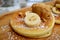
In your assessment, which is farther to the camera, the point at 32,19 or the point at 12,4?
the point at 12,4

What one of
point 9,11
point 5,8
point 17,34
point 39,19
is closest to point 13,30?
point 17,34

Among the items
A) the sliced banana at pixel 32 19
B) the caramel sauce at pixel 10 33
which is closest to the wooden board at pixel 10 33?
the caramel sauce at pixel 10 33

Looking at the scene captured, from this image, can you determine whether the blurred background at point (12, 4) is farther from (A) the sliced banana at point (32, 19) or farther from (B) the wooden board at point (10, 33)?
(A) the sliced banana at point (32, 19)

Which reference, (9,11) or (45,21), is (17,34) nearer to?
(45,21)

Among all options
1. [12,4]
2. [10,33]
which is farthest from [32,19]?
[12,4]

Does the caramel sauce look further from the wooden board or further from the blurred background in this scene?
the blurred background

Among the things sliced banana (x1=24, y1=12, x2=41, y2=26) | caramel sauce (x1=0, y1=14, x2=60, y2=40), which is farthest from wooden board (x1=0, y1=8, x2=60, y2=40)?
sliced banana (x1=24, y1=12, x2=41, y2=26)

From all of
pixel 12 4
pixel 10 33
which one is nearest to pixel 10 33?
pixel 10 33

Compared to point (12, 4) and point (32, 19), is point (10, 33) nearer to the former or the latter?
point (32, 19)
